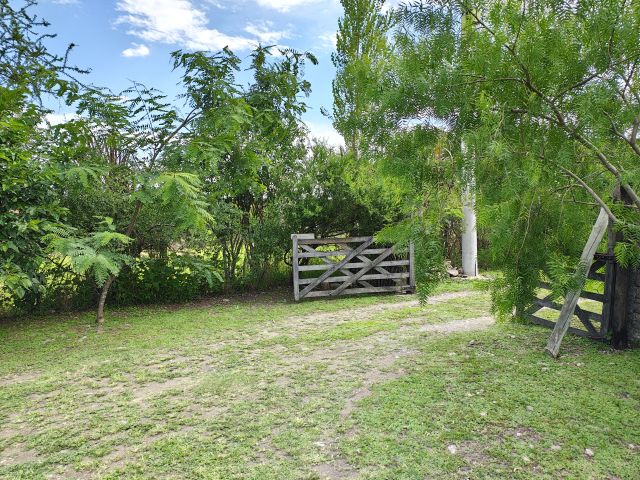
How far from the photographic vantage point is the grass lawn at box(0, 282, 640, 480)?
8.45 feet

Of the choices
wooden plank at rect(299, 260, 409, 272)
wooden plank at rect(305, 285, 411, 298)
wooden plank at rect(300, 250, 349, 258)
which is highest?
wooden plank at rect(300, 250, 349, 258)

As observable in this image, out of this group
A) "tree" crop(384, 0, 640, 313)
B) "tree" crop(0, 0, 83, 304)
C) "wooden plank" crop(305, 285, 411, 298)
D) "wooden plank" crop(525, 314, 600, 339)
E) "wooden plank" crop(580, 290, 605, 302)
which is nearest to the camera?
"tree" crop(384, 0, 640, 313)

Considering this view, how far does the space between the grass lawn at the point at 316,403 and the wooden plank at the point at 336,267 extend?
2.03m

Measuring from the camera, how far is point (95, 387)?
3.86 meters

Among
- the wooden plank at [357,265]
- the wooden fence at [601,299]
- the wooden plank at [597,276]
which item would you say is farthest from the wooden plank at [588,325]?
the wooden plank at [357,265]

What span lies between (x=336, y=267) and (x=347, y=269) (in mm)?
320

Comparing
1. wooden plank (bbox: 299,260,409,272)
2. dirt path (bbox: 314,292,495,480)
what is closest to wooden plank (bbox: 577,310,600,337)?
dirt path (bbox: 314,292,495,480)

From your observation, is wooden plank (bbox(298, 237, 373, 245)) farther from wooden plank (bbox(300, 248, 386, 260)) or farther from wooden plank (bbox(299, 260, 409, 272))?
wooden plank (bbox(299, 260, 409, 272))

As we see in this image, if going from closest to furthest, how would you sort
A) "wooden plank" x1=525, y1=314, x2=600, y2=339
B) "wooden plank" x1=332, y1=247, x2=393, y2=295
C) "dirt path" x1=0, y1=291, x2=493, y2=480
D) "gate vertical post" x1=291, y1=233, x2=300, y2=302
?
1. "dirt path" x1=0, y1=291, x2=493, y2=480
2. "wooden plank" x1=525, y1=314, x2=600, y2=339
3. "gate vertical post" x1=291, y1=233, x2=300, y2=302
4. "wooden plank" x1=332, y1=247, x2=393, y2=295

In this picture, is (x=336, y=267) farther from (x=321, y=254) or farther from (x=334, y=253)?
(x=321, y=254)

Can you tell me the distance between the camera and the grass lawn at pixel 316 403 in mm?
2574

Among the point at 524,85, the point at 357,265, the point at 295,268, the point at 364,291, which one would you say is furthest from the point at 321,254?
the point at 524,85

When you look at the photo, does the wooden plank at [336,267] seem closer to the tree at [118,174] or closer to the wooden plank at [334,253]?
the wooden plank at [334,253]

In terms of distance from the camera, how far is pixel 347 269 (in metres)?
8.22
